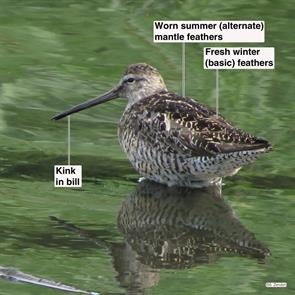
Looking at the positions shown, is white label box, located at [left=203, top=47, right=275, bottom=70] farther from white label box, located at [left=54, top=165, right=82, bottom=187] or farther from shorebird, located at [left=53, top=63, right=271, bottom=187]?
white label box, located at [left=54, top=165, right=82, bottom=187]

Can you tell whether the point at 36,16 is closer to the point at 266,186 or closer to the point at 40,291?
the point at 266,186

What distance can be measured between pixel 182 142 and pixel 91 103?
1.46 meters

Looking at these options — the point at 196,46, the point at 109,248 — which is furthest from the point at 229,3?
the point at 109,248

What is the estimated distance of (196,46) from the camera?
15633 millimetres

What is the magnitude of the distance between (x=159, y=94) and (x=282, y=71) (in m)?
2.43

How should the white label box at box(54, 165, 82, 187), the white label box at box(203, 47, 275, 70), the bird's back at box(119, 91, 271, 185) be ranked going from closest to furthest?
the bird's back at box(119, 91, 271, 185) < the white label box at box(54, 165, 82, 187) < the white label box at box(203, 47, 275, 70)

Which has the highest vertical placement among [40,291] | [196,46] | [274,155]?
[196,46]

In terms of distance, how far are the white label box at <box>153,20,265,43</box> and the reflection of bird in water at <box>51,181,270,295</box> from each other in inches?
121

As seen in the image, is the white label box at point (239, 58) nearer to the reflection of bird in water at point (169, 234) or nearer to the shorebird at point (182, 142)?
the shorebird at point (182, 142)

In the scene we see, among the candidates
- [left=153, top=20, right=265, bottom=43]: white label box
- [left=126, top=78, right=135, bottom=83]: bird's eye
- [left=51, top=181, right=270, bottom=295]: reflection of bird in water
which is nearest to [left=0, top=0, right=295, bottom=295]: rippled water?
[left=51, top=181, right=270, bottom=295]: reflection of bird in water

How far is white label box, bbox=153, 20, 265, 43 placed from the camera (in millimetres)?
15109

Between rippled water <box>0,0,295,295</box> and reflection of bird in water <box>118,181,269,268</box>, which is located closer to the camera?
rippled water <box>0,0,295,295</box>

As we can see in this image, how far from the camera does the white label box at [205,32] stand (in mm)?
15109

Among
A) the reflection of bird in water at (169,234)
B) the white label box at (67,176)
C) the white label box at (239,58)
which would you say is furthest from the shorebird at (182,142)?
the white label box at (239,58)
